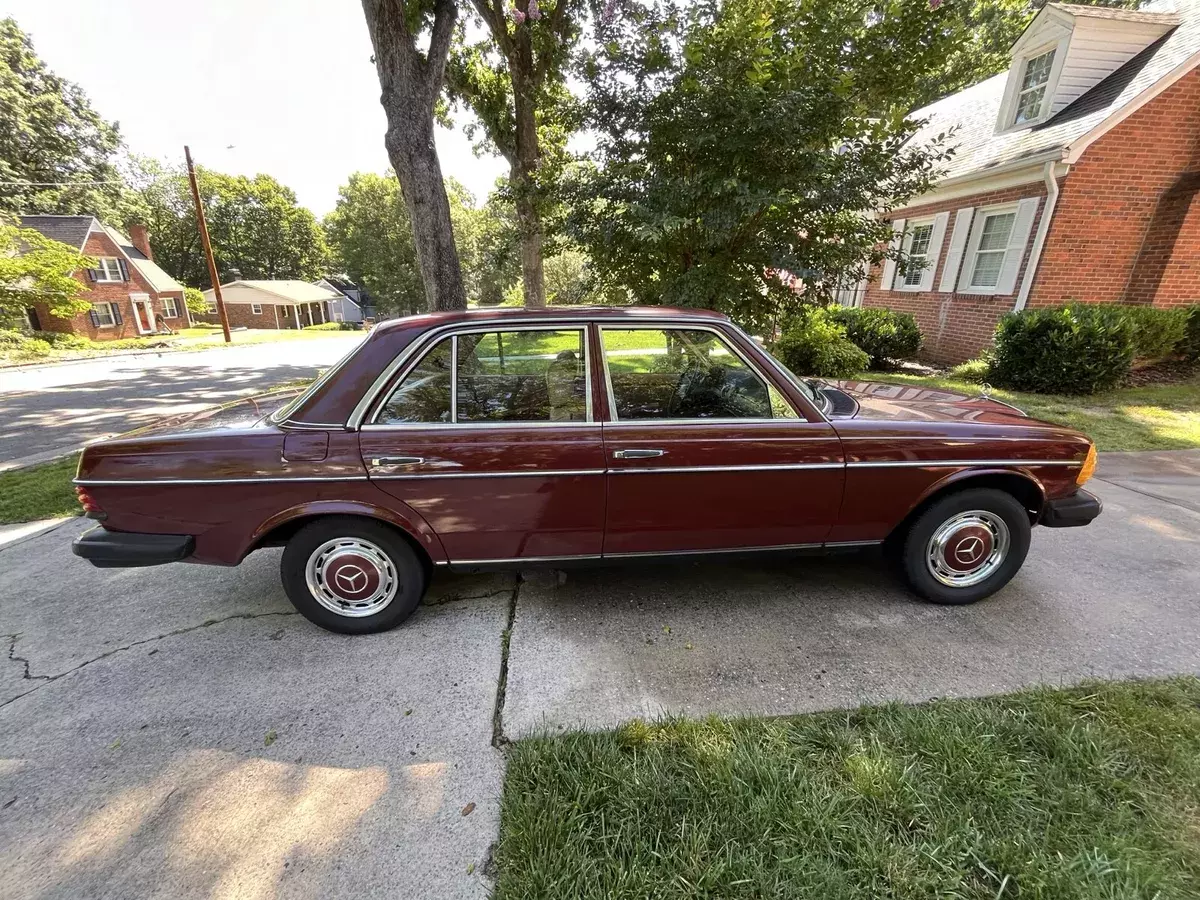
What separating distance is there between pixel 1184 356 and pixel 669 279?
9.49 meters

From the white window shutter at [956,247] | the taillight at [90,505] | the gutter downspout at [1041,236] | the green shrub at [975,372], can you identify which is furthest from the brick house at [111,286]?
the gutter downspout at [1041,236]

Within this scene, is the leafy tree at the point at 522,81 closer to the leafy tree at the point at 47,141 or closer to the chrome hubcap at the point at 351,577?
the chrome hubcap at the point at 351,577

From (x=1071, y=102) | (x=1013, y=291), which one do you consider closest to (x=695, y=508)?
(x=1013, y=291)

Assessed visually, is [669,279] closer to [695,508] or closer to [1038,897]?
[695,508]

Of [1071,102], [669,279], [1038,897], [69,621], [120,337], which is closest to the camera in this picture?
[1038,897]

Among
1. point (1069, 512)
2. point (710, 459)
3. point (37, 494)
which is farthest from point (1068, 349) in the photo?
point (37, 494)

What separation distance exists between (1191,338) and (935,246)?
4.47 meters

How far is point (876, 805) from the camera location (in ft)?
5.84

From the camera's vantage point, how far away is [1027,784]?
1.84m

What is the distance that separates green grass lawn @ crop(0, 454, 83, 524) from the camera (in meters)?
4.32

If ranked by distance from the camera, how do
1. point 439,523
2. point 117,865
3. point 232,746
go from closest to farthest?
1. point 117,865
2. point 232,746
3. point 439,523

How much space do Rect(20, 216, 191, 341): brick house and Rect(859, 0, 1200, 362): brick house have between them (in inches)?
1451

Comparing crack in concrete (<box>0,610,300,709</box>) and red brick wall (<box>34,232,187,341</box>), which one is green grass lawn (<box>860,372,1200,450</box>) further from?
red brick wall (<box>34,232,187,341</box>)

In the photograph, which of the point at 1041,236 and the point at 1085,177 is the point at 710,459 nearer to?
the point at 1041,236
